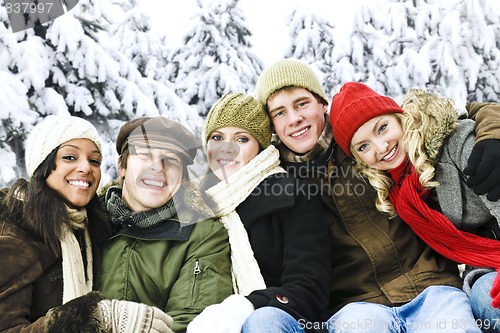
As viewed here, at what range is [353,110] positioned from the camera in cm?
225

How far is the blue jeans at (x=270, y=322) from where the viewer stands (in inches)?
69.2

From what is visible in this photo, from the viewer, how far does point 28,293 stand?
193cm

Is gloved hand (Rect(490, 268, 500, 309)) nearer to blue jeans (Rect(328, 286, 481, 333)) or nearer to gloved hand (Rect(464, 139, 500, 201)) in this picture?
blue jeans (Rect(328, 286, 481, 333))

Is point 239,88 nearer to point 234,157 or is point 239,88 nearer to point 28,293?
point 234,157

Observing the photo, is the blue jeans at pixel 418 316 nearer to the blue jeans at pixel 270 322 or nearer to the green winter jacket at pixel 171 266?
the blue jeans at pixel 270 322

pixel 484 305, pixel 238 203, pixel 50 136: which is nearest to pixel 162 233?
pixel 238 203

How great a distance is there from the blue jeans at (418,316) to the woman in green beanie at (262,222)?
0.14 metres

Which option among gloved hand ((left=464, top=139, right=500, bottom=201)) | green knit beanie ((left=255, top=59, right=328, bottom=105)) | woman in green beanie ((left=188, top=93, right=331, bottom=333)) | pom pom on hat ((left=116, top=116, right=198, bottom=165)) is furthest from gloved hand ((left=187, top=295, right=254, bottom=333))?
green knit beanie ((left=255, top=59, right=328, bottom=105))

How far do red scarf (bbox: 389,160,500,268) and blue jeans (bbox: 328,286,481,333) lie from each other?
0.50ft

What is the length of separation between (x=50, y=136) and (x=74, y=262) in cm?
51

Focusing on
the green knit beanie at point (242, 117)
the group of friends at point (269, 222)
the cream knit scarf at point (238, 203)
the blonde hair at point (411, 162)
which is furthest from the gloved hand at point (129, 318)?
the blonde hair at point (411, 162)

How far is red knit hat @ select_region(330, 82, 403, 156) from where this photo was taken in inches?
87.9

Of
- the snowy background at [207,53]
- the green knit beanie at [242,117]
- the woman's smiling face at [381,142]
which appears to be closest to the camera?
the woman's smiling face at [381,142]

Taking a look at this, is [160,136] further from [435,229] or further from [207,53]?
[207,53]
